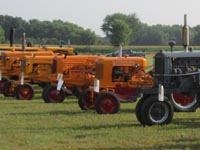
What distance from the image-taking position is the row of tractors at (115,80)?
10383mm

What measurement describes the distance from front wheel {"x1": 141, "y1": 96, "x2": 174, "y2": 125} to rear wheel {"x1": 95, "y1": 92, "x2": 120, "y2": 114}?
7.54 ft

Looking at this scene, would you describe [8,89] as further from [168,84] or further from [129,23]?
[129,23]

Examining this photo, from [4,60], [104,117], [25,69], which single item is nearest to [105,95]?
[104,117]

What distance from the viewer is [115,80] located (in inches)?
546

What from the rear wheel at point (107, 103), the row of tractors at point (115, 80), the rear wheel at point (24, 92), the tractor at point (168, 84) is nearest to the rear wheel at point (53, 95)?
the row of tractors at point (115, 80)

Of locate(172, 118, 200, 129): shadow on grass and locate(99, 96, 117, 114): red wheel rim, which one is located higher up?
locate(99, 96, 117, 114): red wheel rim

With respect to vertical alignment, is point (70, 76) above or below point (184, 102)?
above

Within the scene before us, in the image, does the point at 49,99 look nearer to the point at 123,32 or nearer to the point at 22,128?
the point at 22,128

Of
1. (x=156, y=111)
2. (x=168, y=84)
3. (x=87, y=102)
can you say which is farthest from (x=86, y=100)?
(x=156, y=111)

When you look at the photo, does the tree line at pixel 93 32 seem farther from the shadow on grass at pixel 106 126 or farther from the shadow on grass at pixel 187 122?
the shadow on grass at pixel 106 126

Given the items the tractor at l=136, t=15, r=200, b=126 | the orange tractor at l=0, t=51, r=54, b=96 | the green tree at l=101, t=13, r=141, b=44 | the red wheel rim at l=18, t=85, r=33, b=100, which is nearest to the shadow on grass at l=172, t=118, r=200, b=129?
the tractor at l=136, t=15, r=200, b=126

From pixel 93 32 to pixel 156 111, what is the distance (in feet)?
317

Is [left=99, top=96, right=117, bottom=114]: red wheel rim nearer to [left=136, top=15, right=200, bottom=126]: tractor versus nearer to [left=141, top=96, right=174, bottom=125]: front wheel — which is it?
[left=136, top=15, right=200, bottom=126]: tractor

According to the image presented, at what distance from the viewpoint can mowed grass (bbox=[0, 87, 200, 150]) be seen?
8156 mm
